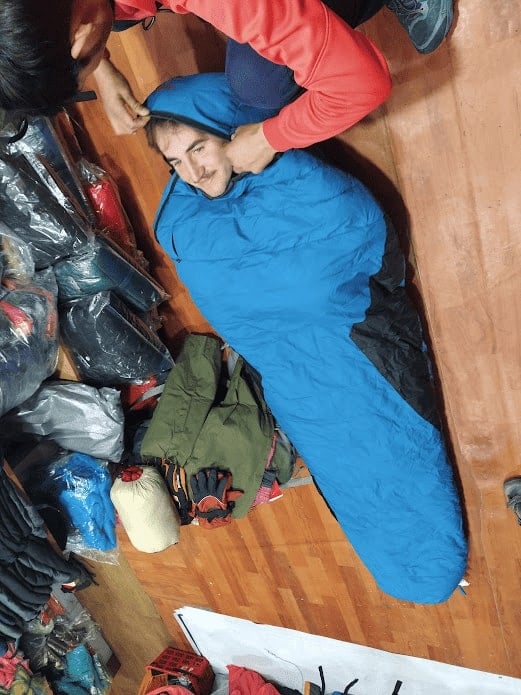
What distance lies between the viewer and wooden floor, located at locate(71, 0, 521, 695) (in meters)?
1.32

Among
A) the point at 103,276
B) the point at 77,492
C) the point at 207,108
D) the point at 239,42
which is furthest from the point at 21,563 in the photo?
the point at 239,42

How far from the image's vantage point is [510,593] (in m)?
1.85

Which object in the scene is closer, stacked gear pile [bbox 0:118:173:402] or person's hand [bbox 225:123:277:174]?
person's hand [bbox 225:123:277:174]

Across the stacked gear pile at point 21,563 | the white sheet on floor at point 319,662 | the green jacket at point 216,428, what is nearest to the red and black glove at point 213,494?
the green jacket at point 216,428

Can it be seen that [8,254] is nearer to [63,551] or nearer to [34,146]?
[34,146]

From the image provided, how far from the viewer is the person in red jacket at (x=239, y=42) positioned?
0.77 meters

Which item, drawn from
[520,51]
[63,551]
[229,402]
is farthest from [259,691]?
[520,51]

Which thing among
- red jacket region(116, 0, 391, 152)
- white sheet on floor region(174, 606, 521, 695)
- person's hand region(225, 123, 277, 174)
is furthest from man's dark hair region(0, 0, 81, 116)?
white sheet on floor region(174, 606, 521, 695)

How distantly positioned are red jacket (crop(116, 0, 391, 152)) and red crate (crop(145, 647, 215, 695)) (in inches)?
96.1

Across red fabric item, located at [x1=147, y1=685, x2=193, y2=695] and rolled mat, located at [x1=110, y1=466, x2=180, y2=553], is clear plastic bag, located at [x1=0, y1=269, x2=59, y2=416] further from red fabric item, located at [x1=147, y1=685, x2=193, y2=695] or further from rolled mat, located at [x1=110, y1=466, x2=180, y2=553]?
red fabric item, located at [x1=147, y1=685, x2=193, y2=695]

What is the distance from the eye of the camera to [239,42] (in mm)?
887

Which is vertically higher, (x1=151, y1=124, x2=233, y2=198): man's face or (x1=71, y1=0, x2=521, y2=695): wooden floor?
(x1=151, y1=124, x2=233, y2=198): man's face

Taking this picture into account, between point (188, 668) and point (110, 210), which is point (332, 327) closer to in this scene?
point (110, 210)

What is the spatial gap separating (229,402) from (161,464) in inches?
11.9
